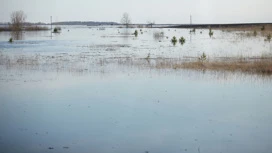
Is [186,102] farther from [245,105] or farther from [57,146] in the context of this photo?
[57,146]

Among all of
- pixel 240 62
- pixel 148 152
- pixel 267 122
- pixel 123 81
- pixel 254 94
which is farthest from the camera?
pixel 240 62

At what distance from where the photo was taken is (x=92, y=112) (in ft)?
36.6

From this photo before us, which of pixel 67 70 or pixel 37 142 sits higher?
pixel 67 70

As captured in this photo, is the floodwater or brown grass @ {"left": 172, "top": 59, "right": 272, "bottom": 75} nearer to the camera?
the floodwater

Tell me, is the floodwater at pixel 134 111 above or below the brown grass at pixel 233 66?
below

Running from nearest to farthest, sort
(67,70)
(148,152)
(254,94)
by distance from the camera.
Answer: (148,152), (254,94), (67,70)

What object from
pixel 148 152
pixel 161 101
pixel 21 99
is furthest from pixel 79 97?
pixel 148 152

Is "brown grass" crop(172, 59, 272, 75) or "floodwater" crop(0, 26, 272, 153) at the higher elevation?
"brown grass" crop(172, 59, 272, 75)

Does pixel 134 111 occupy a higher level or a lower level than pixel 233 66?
lower

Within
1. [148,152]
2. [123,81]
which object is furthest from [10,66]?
[148,152]

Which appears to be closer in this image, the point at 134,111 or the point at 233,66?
the point at 134,111

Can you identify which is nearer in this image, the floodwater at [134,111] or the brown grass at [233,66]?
the floodwater at [134,111]

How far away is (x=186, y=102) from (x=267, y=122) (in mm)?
3199

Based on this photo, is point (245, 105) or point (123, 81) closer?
point (245, 105)
